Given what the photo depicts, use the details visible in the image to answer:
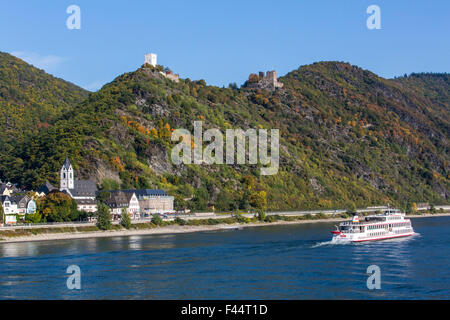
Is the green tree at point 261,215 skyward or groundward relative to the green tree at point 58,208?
groundward

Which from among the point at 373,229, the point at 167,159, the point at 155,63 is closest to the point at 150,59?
the point at 155,63

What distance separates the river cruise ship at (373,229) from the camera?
81.4 metres

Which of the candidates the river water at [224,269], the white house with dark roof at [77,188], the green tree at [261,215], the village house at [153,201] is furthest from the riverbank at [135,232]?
the white house with dark roof at [77,188]

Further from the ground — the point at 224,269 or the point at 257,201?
the point at 257,201

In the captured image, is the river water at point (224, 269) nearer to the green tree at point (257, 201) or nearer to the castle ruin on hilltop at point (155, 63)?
the green tree at point (257, 201)

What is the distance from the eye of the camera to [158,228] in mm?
104500

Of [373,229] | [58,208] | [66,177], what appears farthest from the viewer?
[66,177]

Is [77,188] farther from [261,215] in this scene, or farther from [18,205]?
[261,215]

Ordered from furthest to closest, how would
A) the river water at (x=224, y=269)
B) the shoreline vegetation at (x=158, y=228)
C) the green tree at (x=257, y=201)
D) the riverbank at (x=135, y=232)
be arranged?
1. the green tree at (x=257, y=201)
2. the shoreline vegetation at (x=158, y=228)
3. the riverbank at (x=135, y=232)
4. the river water at (x=224, y=269)

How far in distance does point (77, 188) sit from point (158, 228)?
65.6 ft

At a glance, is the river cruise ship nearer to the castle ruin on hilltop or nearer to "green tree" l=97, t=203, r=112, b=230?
"green tree" l=97, t=203, r=112, b=230

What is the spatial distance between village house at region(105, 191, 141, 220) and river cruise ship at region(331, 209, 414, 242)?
43.2 m

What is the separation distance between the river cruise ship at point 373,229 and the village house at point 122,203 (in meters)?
43.2
